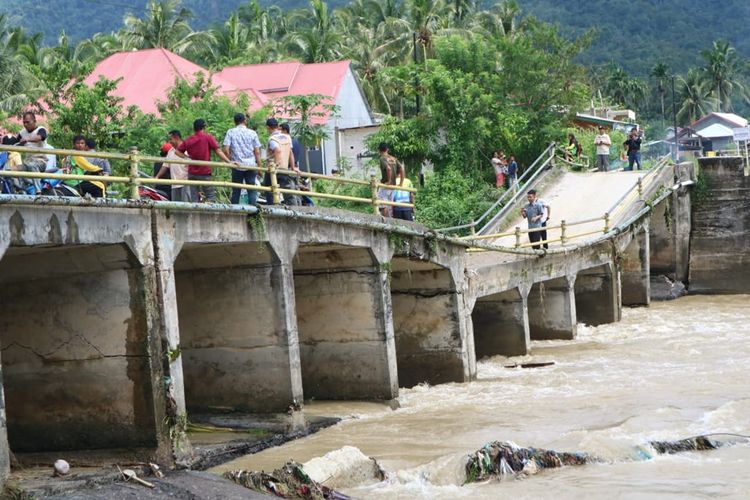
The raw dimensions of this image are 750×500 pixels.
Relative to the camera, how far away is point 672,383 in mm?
21359

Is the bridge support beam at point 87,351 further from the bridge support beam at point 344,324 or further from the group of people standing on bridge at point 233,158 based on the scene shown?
the bridge support beam at point 344,324

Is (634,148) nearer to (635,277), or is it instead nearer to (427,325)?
(635,277)

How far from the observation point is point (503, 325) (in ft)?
87.6

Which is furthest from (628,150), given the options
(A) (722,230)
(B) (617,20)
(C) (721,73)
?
(B) (617,20)

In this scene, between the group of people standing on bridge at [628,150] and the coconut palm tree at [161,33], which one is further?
the coconut palm tree at [161,33]

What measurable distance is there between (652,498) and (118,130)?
25546 mm

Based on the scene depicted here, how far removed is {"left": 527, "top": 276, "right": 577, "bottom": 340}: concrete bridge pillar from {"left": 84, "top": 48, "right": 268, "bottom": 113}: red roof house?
15.8 meters

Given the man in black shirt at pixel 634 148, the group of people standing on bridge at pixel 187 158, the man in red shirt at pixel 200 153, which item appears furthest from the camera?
the man in black shirt at pixel 634 148

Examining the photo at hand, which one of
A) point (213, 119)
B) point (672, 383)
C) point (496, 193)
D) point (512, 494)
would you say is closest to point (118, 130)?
point (213, 119)

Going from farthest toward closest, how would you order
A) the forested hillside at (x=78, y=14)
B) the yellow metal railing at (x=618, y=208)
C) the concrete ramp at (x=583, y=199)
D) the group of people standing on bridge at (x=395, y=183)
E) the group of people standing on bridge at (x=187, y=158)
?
the forested hillside at (x=78, y=14) → the concrete ramp at (x=583, y=199) → the yellow metal railing at (x=618, y=208) → the group of people standing on bridge at (x=395, y=183) → the group of people standing on bridge at (x=187, y=158)

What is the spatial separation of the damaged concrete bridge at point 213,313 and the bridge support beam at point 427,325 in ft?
0.09

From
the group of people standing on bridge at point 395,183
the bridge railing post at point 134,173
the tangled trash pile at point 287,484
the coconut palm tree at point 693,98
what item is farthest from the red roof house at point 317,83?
the coconut palm tree at point 693,98

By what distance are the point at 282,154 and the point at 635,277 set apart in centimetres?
2005

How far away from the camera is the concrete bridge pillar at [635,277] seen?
36.2 metres
